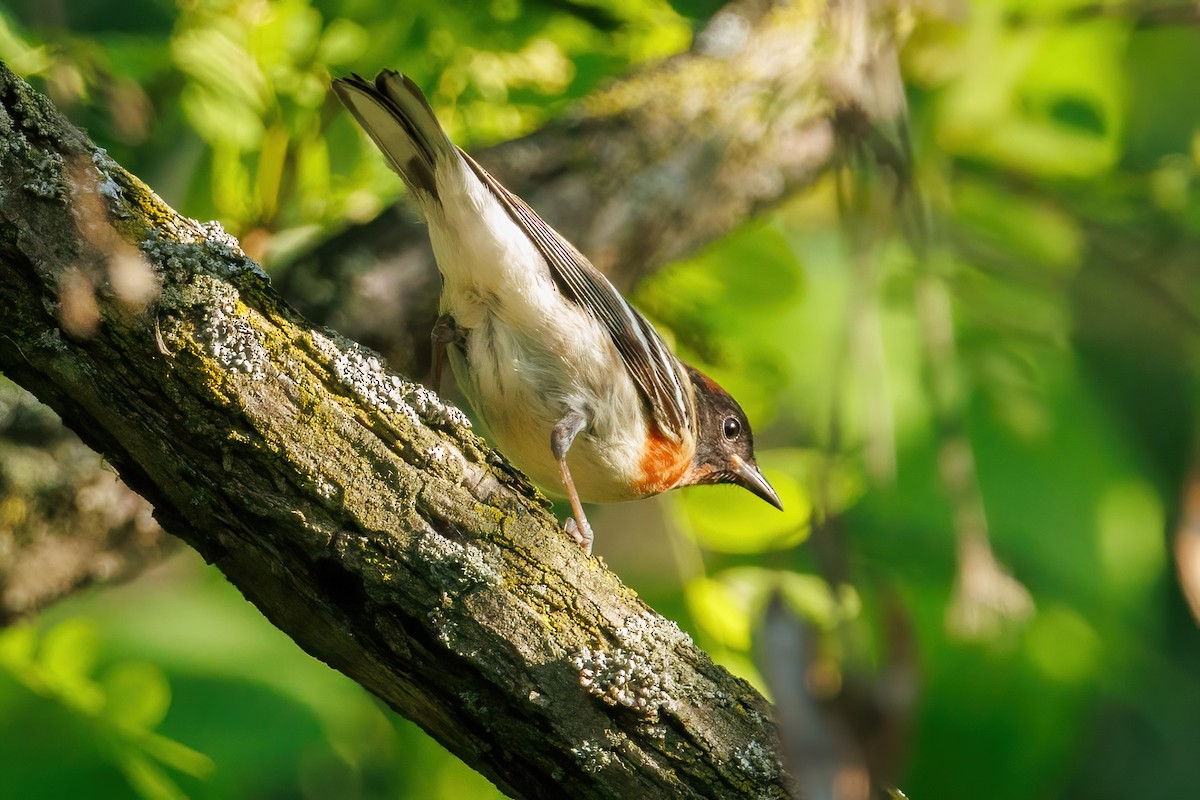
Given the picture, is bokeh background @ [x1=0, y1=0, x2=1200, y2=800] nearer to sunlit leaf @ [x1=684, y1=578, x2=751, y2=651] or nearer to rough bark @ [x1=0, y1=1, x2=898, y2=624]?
sunlit leaf @ [x1=684, y1=578, x2=751, y2=651]

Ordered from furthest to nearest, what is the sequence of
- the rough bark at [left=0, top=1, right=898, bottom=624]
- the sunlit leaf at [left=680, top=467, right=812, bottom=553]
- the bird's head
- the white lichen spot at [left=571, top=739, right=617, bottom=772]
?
the bird's head
the rough bark at [left=0, top=1, right=898, bottom=624]
the sunlit leaf at [left=680, top=467, right=812, bottom=553]
the white lichen spot at [left=571, top=739, right=617, bottom=772]

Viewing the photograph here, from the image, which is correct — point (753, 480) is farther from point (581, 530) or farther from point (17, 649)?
point (17, 649)

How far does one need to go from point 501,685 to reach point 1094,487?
3487mm

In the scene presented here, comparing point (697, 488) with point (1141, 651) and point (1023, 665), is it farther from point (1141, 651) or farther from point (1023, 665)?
point (1141, 651)

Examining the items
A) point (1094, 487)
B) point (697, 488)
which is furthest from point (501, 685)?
point (1094, 487)

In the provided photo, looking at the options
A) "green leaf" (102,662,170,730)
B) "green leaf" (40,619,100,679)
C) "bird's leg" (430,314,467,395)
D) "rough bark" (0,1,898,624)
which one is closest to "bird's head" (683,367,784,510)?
"rough bark" (0,1,898,624)

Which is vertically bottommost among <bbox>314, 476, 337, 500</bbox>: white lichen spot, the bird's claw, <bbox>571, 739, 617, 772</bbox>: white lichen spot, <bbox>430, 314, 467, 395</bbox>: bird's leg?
<bbox>571, 739, 617, 772</bbox>: white lichen spot

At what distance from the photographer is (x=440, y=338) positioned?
12.3 feet

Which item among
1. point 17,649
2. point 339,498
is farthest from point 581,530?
→ point 17,649

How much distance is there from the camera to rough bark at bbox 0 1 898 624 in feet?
13.7

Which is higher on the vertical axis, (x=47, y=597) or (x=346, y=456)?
(x=346, y=456)

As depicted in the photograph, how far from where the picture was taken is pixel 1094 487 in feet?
15.5

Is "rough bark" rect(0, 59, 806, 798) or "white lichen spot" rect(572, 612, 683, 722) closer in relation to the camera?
"rough bark" rect(0, 59, 806, 798)

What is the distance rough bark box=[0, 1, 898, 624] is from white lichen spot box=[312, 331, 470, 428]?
178 cm
